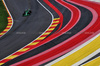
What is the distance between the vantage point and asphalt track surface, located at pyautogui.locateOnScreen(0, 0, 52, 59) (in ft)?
51.4

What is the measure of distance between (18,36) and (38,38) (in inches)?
93.9

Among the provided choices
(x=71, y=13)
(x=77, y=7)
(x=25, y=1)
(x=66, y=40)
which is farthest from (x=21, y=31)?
(x=25, y=1)

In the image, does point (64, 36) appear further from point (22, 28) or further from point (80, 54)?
point (22, 28)

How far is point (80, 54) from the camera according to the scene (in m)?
12.9

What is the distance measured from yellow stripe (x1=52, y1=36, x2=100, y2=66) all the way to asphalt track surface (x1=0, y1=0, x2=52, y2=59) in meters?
4.99

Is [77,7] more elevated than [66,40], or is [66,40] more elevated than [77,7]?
[77,7]

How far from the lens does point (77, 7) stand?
24.9 meters

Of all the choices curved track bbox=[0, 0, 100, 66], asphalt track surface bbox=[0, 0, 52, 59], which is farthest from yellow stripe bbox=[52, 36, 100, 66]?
asphalt track surface bbox=[0, 0, 52, 59]

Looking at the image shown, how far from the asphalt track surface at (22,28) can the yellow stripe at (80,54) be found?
16.4 ft

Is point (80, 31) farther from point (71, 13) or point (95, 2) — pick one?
point (95, 2)

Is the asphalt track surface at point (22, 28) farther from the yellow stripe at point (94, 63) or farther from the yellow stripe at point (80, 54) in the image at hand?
the yellow stripe at point (94, 63)

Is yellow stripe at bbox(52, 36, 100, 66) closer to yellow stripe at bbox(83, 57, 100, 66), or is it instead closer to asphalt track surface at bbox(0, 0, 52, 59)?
yellow stripe at bbox(83, 57, 100, 66)

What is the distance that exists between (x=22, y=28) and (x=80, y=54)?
9.29 meters

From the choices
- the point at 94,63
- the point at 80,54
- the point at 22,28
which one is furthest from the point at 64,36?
the point at 22,28
